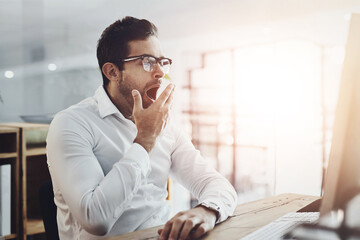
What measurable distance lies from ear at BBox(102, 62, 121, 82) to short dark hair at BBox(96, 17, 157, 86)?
0.7 inches

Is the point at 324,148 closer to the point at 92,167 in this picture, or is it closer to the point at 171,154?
the point at 171,154

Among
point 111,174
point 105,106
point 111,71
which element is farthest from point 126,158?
point 111,71

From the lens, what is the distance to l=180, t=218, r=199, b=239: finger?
848 millimetres

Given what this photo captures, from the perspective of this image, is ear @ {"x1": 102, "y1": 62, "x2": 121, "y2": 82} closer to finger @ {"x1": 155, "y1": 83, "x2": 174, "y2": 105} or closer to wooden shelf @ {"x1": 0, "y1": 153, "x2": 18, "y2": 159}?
finger @ {"x1": 155, "y1": 83, "x2": 174, "y2": 105}

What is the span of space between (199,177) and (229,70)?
9.93 ft

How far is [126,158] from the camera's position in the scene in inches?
43.7

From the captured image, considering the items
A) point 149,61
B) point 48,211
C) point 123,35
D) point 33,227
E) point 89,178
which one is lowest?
point 33,227

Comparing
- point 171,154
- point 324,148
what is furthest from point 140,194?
point 324,148

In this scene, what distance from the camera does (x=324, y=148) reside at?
3.50 meters

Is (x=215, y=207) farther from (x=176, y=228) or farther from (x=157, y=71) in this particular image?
(x=157, y=71)

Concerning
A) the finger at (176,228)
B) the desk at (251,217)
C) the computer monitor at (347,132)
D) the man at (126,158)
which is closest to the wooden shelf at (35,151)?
the man at (126,158)

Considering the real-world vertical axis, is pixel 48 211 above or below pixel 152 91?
below

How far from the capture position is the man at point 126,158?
103cm

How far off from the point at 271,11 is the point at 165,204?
9.10ft
